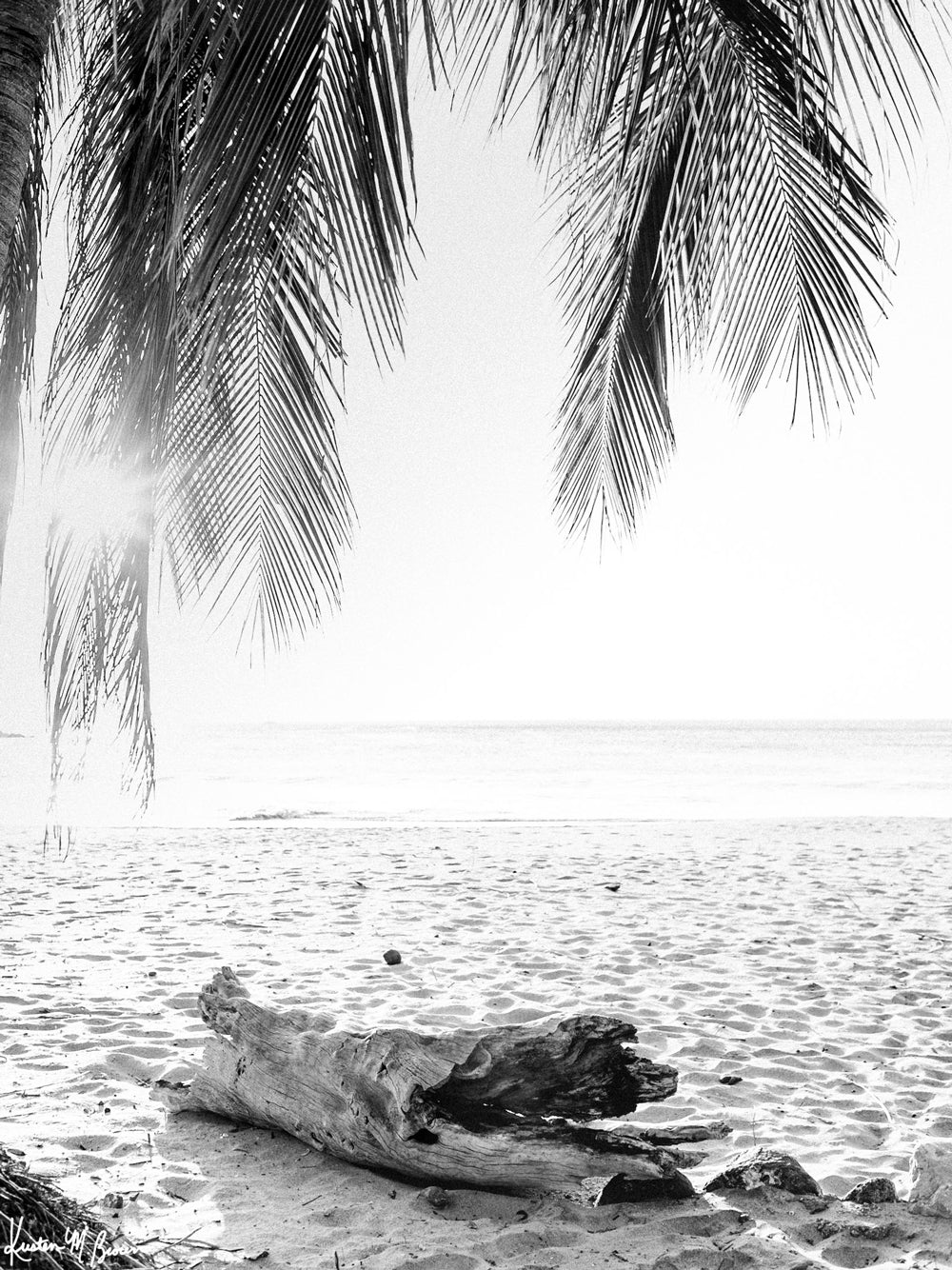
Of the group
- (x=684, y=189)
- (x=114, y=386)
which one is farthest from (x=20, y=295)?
(x=684, y=189)

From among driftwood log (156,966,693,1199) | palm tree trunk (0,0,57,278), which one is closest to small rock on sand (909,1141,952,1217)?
driftwood log (156,966,693,1199)

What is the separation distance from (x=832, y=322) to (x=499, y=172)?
6.11 ft

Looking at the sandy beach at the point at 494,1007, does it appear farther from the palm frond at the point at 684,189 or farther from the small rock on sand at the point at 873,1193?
the palm frond at the point at 684,189

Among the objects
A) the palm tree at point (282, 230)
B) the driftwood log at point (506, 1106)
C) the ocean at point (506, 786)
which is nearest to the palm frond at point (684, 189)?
the palm tree at point (282, 230)

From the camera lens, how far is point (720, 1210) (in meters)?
2.13

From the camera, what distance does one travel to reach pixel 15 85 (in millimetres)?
1827

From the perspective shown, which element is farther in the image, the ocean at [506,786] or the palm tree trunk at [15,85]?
the ocean at [506,786]

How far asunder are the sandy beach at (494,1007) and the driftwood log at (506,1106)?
2.9 inches

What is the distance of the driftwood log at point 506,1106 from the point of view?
219cm

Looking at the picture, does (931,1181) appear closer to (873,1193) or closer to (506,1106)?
(873,1193)

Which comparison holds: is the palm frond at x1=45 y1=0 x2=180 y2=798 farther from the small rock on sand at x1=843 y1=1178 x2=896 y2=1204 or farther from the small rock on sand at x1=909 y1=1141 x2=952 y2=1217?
the small rock on sand at x1=909 y1=1141 x2=952 y2=1217

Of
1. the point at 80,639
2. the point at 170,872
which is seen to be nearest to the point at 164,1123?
the point at 80,639
